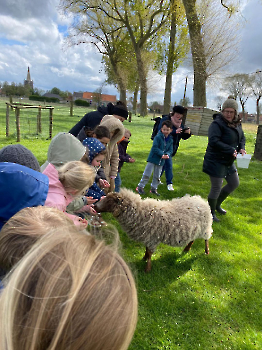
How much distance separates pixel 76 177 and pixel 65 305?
5.22 feet

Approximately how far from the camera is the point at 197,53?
51.9ft

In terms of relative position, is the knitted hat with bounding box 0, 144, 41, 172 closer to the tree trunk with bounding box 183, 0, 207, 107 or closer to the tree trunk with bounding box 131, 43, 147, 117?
the tree trunk with bounding box 183, 0, 207, 107

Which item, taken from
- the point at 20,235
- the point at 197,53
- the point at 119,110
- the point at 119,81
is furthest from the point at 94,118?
the point at 119,81

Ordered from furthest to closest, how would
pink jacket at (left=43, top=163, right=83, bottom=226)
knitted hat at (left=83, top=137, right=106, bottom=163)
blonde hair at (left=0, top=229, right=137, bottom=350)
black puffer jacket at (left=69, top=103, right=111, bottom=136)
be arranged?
black puffer jacket at (left=69, top=103, right=111, bottom=136), knitted hat at (left=83, top=137, right=106, bottom=163), pink jacket at (left=43, top=163, right=83, bottom=226), blonde hair at (left=0, top=229, right=137, bottom=350)

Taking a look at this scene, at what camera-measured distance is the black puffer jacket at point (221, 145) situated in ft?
14.3

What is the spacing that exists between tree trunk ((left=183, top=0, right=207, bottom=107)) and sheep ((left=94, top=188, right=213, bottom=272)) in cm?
1431

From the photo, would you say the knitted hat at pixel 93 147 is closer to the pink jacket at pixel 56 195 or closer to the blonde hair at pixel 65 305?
the pink jacket at pixel 56 195

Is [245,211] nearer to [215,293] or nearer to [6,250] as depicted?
[215,293]

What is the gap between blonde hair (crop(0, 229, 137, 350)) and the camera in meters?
0.76

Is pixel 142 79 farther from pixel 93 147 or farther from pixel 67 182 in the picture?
pixel 67 182

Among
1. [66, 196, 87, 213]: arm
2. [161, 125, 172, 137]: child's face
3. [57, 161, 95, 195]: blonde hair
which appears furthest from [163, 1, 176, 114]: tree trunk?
[57, 161, 95, 195]: blonde hair

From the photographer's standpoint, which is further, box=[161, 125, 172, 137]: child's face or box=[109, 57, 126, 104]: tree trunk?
box=[109, 57, 126, 104]: tree trunk

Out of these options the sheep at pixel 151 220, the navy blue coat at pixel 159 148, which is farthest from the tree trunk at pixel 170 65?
the sheep at pixel 151 220

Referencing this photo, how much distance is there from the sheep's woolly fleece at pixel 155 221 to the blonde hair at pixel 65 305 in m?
2.33
